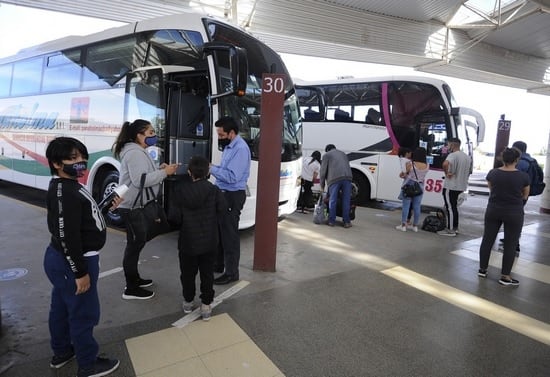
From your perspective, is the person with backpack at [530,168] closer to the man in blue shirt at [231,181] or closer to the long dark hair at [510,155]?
the long dark hair at [510,155]

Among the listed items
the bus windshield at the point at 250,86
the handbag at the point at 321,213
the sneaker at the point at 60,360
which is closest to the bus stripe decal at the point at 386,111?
the handbag at the point at 321,213

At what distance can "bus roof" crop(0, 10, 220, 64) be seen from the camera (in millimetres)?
5500

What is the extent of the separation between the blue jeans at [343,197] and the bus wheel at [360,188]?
8.92 ft

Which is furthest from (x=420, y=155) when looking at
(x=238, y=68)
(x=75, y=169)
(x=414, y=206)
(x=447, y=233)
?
(x=75, y=169)

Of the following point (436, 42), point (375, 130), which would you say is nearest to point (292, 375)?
point (375, 130)

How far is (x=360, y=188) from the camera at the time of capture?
10.3 m

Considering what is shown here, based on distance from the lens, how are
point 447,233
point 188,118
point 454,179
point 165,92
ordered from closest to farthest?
point 165,92, point 188,118, point 454,179, point 447,233

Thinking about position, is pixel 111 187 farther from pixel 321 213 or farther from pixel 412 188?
pixel 412 188

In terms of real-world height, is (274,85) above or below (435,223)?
above

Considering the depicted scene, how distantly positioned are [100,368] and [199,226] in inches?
50.2

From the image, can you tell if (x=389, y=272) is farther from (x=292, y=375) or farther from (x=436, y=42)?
(x=436, y=42)

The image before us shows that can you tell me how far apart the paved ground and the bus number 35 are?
114 inches

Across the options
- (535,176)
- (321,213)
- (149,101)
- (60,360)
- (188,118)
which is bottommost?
(60,360)

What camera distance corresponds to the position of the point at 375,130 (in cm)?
995
